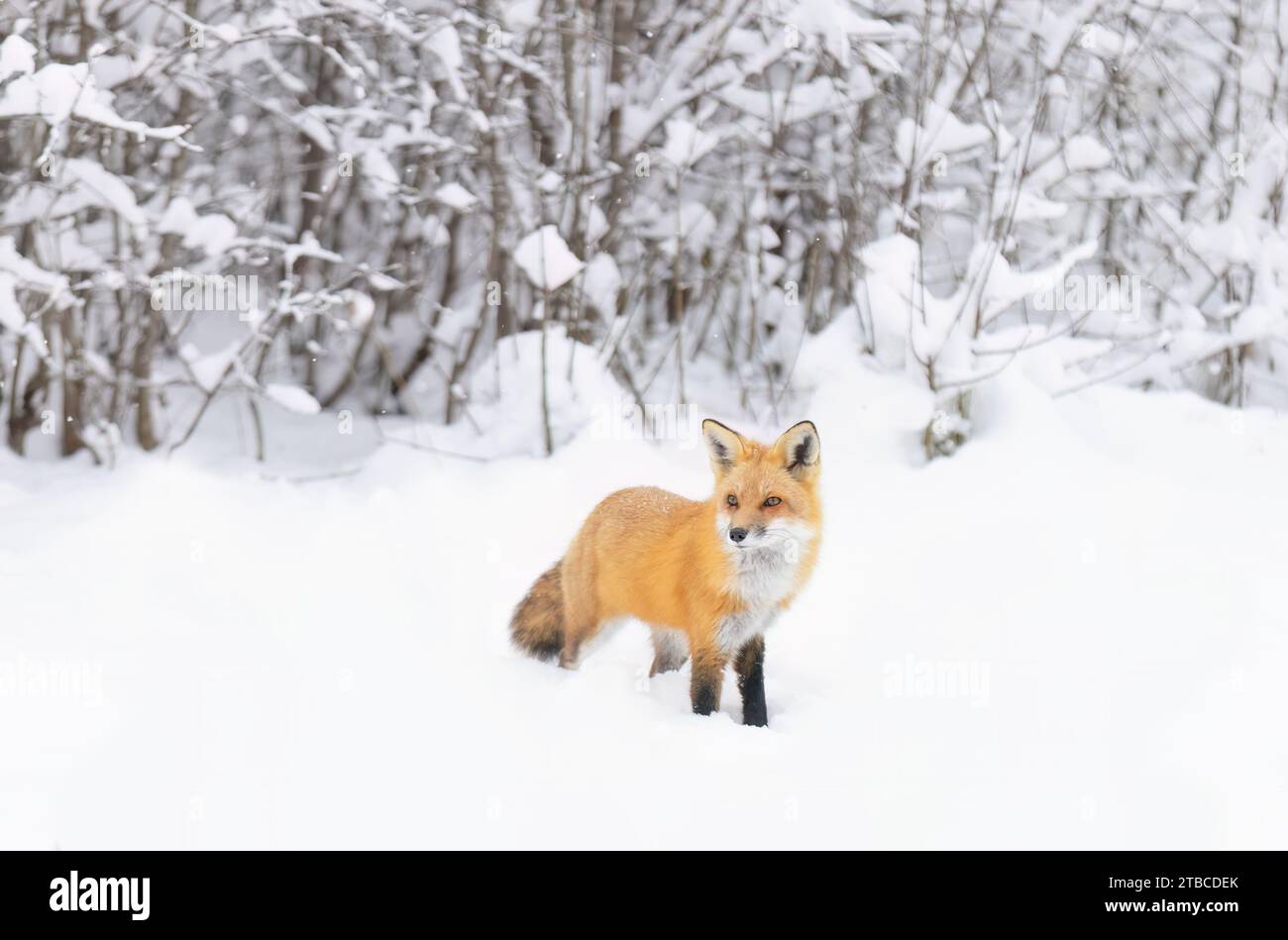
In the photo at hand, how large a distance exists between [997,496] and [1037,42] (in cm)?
271

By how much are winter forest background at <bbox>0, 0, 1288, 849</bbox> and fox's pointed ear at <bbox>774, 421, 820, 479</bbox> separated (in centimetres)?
80

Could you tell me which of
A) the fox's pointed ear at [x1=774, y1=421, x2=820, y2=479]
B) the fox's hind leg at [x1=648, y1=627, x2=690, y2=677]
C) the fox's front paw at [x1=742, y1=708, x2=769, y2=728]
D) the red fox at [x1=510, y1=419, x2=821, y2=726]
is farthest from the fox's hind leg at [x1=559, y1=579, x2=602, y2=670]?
the fox's pointed ear at [x1=774, y1=421, x2=820, y2=479]

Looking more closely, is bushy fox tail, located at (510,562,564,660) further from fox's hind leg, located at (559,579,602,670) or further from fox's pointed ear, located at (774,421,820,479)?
fox's pointed ear, located at (774,421,820,479)

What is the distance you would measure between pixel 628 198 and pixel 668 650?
3.37m

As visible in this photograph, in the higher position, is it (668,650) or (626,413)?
(626,413)

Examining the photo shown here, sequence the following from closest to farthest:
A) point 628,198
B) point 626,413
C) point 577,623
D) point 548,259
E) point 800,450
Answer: point 800,450, point 577,623, point 548,259, point 626,413, point 628,198

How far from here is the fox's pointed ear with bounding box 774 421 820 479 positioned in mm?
3596

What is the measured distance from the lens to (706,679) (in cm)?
370

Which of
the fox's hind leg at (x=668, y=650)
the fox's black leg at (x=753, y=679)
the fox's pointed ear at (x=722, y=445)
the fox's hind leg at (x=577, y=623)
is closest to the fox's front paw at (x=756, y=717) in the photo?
the fox's black leg at (x=753, y=679)

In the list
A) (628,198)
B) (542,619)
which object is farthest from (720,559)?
(628,198)

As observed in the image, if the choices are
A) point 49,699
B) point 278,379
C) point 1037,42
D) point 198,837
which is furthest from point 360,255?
point 198,837

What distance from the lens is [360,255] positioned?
8008mm

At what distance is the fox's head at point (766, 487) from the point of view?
3465 mm

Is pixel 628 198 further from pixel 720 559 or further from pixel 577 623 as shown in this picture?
pixel 720 559
